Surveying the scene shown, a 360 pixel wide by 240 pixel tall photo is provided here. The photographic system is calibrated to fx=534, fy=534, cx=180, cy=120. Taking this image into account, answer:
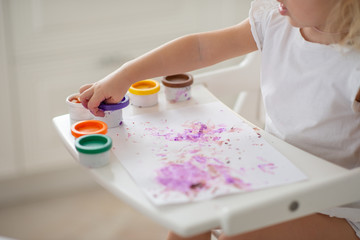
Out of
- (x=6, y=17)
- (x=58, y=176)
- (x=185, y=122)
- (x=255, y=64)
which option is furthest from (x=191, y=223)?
(x=58, y=176)

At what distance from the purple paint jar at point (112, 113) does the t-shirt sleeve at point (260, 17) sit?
270 millimetres

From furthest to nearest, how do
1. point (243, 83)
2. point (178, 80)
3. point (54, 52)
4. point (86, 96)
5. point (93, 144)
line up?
point (54, 52), point (243, 83), point (178, 80), point (86, 96), point (93, 144)

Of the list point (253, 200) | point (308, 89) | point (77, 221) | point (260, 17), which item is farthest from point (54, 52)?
point (253, 200)

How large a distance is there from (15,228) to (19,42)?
1.68 feet

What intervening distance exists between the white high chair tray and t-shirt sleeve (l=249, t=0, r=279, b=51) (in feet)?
0.87

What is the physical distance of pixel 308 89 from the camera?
89cm

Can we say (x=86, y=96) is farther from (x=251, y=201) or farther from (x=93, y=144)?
(x=251, y=201)

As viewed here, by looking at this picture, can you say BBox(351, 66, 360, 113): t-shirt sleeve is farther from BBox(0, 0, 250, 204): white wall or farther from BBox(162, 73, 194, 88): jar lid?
BBox(0, 0, 250, 204): white wall

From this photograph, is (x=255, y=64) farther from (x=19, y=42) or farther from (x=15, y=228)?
(x=15, y=228)

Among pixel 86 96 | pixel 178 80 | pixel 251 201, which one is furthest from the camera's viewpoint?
pixel 178 80

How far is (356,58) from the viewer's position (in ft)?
2.67

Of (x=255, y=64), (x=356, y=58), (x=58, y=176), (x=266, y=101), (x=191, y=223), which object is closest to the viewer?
(x=191, y=223)

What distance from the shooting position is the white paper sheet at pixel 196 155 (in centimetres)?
71

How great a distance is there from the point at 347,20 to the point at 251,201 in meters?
0.33
